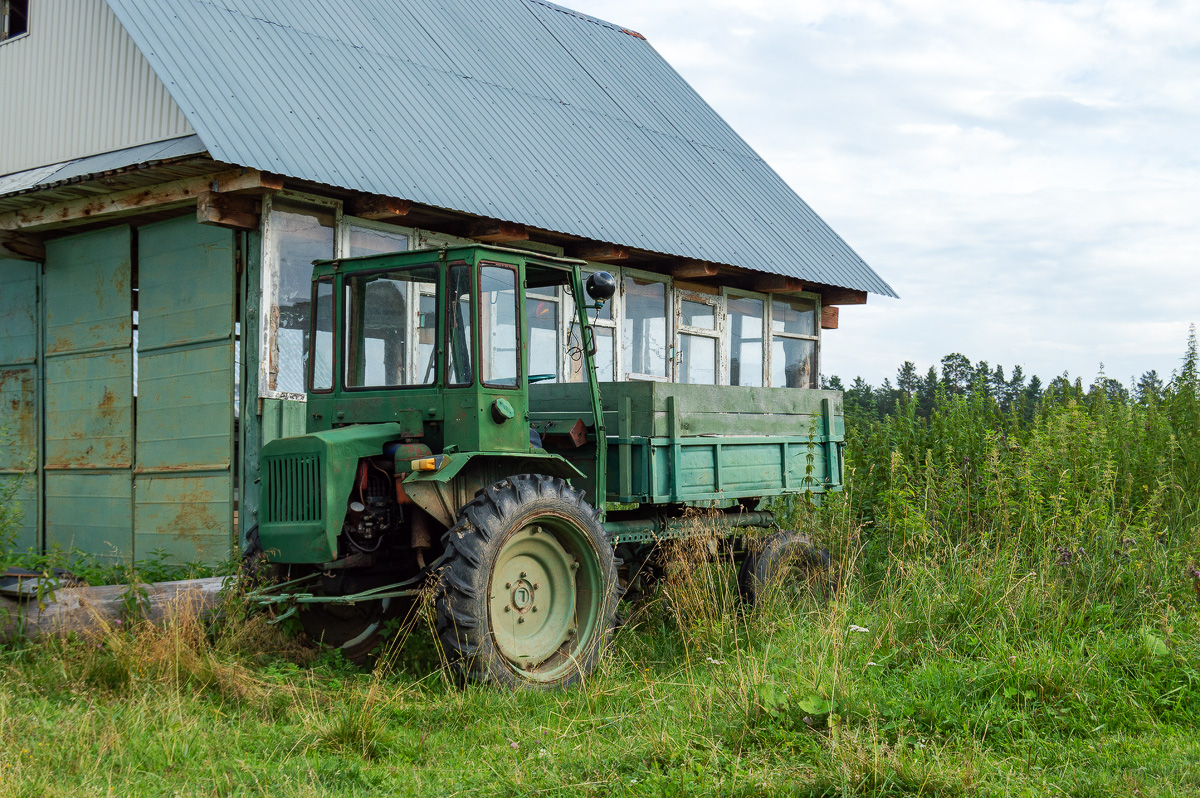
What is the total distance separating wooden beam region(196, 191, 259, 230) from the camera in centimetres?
900

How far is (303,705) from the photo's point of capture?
17.8 feet

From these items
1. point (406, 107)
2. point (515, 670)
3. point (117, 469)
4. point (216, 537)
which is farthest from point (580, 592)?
point (406, 107)

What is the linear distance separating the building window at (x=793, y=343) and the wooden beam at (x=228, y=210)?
7.75 meters

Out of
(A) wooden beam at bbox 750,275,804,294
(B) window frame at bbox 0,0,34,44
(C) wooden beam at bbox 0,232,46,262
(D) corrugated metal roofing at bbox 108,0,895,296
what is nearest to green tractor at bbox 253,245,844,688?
(D) corrugated metal roofing at bbox 108,0,895,296

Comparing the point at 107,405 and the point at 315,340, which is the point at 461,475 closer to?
the point at 315,340

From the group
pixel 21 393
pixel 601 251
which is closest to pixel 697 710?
pixel 601 251

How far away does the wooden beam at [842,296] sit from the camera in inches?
606

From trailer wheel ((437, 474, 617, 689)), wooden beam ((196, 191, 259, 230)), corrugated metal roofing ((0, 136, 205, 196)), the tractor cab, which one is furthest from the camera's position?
wooden beam ((196, 191, 259, 230))

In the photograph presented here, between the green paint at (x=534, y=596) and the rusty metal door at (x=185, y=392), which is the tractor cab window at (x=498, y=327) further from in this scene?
the rusty metal door at (x=185, y=392)

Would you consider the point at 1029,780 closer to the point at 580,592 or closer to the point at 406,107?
the point at 580,592

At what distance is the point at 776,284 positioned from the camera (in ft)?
46.7

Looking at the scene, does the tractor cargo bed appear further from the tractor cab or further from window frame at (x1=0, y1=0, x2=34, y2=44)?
window frame at (x1=0, y1=0, x2=34, y2=44)

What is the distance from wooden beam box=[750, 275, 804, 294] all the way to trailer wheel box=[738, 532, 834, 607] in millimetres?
6084

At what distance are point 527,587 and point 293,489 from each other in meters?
1.46
